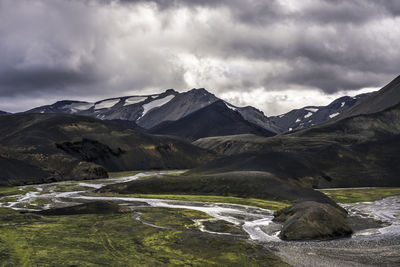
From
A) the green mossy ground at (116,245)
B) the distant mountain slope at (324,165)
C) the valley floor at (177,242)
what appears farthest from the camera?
the distant mountain slope at (324,165)

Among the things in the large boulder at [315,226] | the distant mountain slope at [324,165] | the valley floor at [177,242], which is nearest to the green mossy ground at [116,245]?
the valley floor at [177,242]

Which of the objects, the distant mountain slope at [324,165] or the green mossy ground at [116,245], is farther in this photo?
the distant mountain slope at [324,165]

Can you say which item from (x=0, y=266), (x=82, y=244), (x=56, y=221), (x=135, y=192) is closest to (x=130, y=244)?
(x=82, y=244)

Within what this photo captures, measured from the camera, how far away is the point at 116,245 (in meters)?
45.5

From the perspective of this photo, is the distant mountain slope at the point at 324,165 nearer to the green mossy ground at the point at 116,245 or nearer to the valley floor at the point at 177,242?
the valley floor at the point at 177,242

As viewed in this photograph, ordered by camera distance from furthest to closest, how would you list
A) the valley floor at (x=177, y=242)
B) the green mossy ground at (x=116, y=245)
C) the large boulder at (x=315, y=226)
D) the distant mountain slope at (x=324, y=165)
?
the distant mountain slope at (x=324, y=165), the large boulder at (x=315, y=226), the valley floor at (x=177, y=242), the green mossy ground at (x=116, y=245)

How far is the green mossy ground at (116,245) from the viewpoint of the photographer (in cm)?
3866

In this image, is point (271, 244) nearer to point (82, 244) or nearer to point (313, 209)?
point (313, 209)

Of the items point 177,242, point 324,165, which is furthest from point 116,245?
point 324,165

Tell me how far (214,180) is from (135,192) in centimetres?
2441

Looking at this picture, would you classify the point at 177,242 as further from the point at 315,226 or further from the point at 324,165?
the point at 324,165

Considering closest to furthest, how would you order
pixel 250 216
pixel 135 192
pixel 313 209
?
pixel 313 209 → pixel 250 216 → pixel 135 192

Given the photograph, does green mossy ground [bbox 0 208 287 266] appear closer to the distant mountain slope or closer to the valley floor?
the valley floor

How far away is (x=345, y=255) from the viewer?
4334cm
